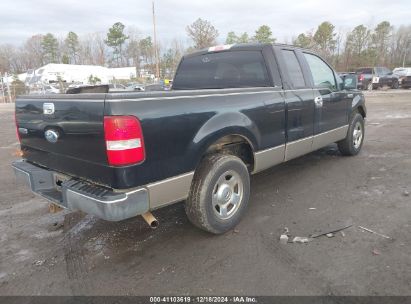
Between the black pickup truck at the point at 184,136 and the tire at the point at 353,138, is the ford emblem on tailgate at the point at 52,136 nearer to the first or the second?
the black pickup truck at the point at 184,136

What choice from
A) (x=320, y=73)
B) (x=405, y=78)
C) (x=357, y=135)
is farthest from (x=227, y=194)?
(x=405, y=78)

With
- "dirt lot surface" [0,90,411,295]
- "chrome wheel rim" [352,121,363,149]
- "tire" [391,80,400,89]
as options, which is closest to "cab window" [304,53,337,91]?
"chrome wheel rim" [352,121,363,149]

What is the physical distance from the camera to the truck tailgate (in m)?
2.76

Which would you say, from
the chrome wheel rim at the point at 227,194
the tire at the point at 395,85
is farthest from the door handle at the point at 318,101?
the tire at the point at 395,85

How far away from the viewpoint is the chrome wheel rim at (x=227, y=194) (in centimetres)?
355

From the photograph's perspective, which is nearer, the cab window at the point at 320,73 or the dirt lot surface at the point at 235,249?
the dirt lot surface at the point at 235,249

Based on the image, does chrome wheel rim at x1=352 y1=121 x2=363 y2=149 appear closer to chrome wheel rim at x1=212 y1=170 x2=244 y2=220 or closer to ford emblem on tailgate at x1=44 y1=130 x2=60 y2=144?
chrome wheel rim at x1=212 y1=170 x2=244 y2=220

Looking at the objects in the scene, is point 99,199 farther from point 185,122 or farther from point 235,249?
point 235,249

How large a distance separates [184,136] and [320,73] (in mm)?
3215

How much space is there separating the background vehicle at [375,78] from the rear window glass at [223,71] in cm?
2463

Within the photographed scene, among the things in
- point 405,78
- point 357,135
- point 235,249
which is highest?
point 405,78

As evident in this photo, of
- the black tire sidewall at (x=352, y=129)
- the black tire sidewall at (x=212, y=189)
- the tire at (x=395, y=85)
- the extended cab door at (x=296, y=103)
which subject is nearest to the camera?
the black tire sidewall at (x=212, y=189)

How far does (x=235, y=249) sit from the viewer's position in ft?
11.0

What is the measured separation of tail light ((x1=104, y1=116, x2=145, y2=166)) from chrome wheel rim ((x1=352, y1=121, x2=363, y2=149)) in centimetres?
490
